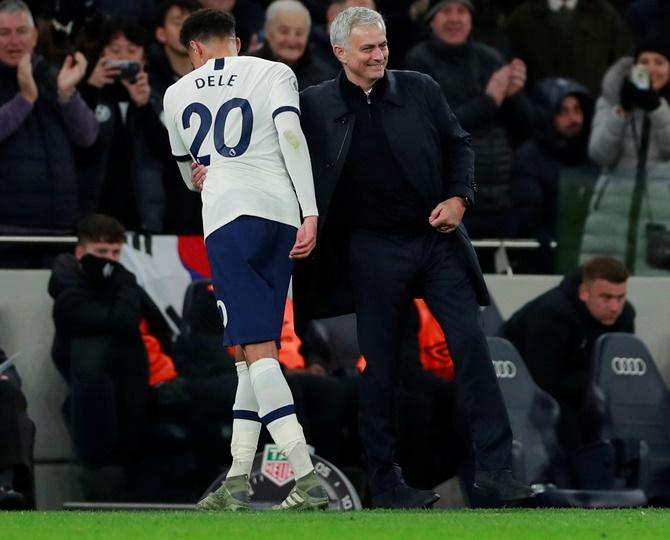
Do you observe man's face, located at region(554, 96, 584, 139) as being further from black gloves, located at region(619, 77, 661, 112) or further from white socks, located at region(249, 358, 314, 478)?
white socks, located at region(249, 358, 314, 478)

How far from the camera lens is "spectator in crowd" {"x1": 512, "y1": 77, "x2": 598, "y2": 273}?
12.5 meters

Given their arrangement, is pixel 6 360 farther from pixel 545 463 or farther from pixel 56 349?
pixel 545 463

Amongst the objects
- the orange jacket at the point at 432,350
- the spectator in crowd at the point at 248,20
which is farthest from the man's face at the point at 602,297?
the spectator in crowd at the point at 248,20

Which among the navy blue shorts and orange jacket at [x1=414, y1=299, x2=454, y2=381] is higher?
the navy blue shorts

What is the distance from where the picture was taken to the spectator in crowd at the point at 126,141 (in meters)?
12.4

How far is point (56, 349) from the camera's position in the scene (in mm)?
11719

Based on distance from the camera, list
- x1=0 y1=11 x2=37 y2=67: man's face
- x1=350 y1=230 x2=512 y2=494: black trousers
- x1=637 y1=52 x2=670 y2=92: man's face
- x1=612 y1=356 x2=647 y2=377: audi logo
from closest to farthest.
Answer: x1=350 y1=230 x2=512 y2=494: black trousers
x1=612 y1=356 x2=647 y2=377: audi logo
x1=0 y1=11 x2=37 y2=67: man's face
x1=637 y1=52 x2=670 y2=92: man's face

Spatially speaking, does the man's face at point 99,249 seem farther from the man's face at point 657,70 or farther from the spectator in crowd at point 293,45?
the man's face at point 657,70

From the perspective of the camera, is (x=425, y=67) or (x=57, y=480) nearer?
(x=57, y=480)

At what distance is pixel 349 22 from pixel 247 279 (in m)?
1.28

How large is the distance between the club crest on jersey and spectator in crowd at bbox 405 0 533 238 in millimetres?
2699

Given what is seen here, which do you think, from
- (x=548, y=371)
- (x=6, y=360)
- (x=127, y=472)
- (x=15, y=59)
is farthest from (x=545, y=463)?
(x=15, y=59)

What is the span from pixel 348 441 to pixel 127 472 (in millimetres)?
1359

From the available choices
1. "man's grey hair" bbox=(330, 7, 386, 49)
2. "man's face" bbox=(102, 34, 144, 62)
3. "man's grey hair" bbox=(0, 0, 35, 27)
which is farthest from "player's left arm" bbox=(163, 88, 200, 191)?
"man's face" bbox=(102, 34, 144, 62)
